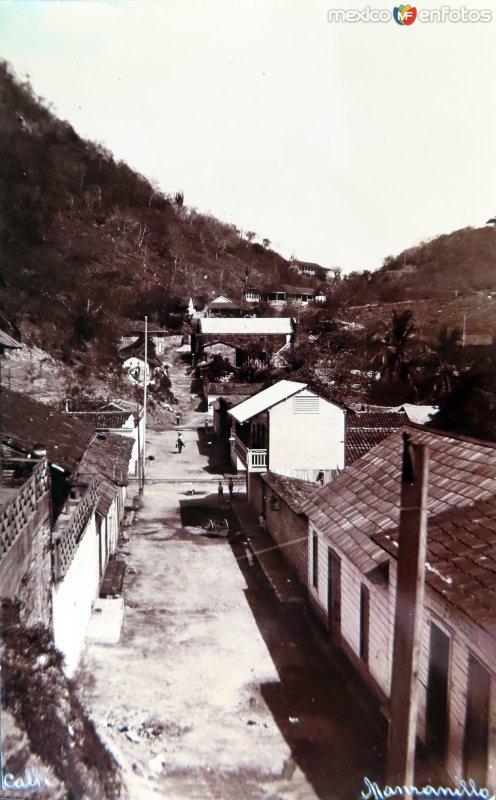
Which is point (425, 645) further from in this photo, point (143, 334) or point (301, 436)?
point (143, 334)

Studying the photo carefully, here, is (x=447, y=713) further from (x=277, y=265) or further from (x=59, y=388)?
(x=277, y=265)

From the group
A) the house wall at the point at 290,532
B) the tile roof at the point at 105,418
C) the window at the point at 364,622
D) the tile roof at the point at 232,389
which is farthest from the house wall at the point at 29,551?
the tile roof at the point at 232,389

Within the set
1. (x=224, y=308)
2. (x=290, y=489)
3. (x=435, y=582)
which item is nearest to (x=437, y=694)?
(x=435, y=582)

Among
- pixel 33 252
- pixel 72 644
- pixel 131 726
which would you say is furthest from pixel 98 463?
pixel 33 252

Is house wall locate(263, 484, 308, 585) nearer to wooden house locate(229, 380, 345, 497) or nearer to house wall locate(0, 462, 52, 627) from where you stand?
wooden house locate(229, 380, 345, 497)

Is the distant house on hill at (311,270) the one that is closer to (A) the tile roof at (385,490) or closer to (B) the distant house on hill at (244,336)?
(B) the distant house on hill at (244,336)
